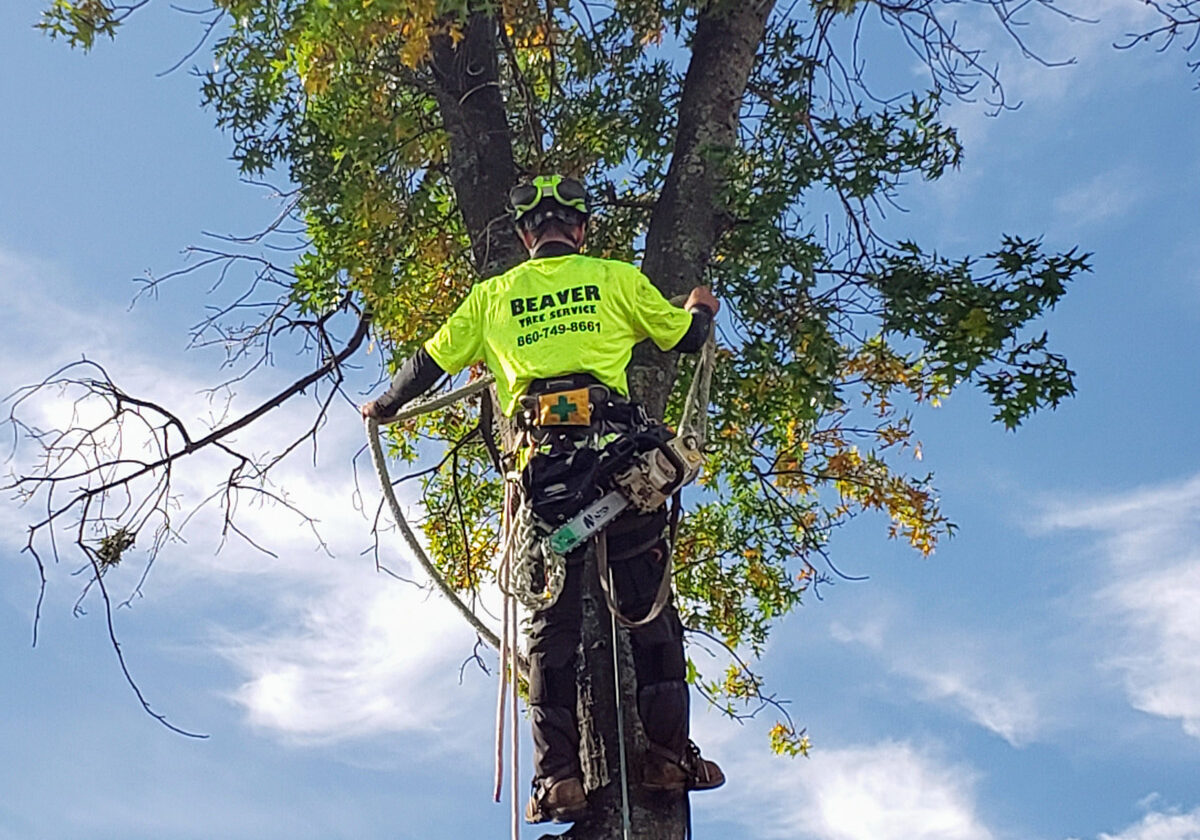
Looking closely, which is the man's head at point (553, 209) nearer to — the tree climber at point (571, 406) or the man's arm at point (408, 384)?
the tree climber at point (571, 406)

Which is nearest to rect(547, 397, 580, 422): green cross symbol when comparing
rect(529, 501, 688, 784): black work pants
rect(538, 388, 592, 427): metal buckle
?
rect(538, 388, 592, 427): metal buckle

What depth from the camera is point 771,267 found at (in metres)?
5.70

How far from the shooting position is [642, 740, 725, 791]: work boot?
4.39 m

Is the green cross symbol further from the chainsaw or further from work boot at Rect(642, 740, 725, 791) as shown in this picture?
work boot at Rect(642, 740, 725, 791)

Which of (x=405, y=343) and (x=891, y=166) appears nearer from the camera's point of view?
(x=891, y=166)

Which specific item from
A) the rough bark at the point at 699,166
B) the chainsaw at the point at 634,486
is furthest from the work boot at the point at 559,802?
the rough bark at the point at 699,166

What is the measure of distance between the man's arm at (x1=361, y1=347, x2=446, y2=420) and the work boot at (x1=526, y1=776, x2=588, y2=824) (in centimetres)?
158

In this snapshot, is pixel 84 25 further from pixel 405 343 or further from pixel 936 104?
pixel 936 104

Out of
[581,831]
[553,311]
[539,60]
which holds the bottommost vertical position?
[581,831]

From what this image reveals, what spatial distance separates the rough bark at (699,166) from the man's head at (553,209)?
592mm

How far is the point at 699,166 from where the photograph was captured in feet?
19.4

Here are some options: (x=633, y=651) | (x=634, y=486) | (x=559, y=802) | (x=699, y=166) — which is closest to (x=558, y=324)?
(x=634, y=486)

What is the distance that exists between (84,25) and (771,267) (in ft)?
10.5

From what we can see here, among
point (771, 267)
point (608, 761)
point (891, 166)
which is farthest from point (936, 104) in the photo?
point (608, 761)
